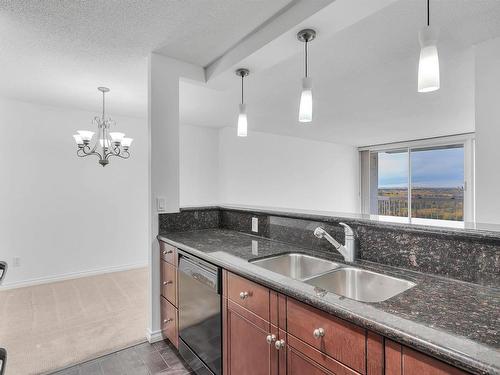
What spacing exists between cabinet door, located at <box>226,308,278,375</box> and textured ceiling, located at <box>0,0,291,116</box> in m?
1.88

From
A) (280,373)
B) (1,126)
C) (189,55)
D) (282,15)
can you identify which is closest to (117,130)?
(1,126)

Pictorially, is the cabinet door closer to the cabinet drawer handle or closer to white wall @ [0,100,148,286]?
the cabinet drawer handle

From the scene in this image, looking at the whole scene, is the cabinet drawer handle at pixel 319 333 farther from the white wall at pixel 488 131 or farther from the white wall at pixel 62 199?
the white wall at pixel 62 199

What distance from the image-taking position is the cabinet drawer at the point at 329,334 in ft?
2.98

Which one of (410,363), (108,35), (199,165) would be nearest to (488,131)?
(410,363)

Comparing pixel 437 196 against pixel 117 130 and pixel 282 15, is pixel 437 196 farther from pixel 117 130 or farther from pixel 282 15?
pixel 117 130

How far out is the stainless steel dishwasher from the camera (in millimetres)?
1619

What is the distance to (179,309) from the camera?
6.66ft

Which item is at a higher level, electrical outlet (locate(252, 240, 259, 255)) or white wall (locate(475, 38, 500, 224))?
white wall (locate(475, 38, 500, 224))

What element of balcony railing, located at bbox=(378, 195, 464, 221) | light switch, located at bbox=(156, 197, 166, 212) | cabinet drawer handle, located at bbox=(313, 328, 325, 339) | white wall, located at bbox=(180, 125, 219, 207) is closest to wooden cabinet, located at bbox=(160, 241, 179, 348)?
light switch, located at bbox=(156, 197, 166, 212)

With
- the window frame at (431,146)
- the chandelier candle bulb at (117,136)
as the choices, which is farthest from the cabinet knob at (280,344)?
the window frame at (431,146)

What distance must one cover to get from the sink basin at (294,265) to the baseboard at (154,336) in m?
1.29

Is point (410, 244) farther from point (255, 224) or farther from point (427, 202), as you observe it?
point (427, 202)

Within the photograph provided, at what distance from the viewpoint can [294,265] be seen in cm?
181
